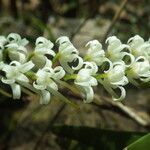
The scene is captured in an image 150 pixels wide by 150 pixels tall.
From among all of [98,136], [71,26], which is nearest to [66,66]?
[98,136]

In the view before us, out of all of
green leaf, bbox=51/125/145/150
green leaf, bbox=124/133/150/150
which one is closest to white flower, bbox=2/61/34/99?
green leaf, bbox=124/133/150/150

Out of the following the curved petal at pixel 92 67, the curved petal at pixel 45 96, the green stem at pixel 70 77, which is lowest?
the curved petal at pixel 45 96

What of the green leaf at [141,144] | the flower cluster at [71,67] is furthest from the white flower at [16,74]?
the green leaf at [141,144]

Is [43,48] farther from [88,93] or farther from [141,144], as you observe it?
[141,144]

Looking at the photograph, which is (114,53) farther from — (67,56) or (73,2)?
(73,2)

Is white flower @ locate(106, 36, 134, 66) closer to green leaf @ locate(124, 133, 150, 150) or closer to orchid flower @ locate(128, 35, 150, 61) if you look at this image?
orchid flower @ locate(128, 35, 150, 61)

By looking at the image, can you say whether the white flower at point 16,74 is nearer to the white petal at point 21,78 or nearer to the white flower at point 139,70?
the white petal at point 21,78
